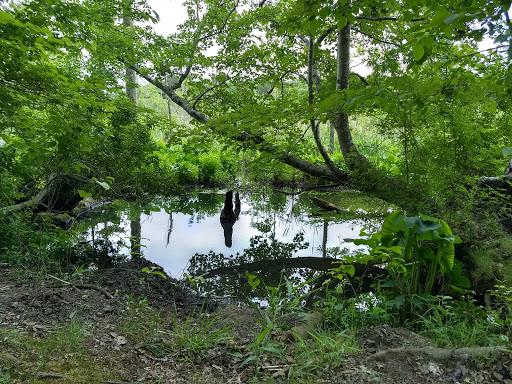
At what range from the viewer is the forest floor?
1715 mm

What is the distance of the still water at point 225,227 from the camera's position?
5.73m

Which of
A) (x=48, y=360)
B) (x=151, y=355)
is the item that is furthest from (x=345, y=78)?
(x=48, y=360)

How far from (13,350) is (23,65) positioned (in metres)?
2.16

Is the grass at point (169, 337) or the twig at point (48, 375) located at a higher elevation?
the twig at point (48, 375)

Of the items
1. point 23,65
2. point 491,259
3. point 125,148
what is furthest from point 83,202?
point 491,259

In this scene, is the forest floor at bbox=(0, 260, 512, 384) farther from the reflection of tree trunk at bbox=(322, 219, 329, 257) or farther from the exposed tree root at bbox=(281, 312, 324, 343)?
the reflection of tree trunk at bbox=(322, 219, 329, 257)

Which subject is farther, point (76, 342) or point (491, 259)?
point (491, 259)

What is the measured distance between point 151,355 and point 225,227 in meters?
5.55

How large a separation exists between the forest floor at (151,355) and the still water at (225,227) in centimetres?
187

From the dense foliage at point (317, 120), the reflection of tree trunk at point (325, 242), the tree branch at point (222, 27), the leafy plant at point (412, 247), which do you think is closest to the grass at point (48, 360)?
the dense foliage at point (317, 120)

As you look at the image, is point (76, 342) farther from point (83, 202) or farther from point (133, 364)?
point (83, 202)

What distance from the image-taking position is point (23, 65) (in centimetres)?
272

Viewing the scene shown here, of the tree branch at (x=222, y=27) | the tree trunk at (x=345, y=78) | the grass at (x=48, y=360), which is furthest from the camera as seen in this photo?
the tree branch at (x=222, y=27)

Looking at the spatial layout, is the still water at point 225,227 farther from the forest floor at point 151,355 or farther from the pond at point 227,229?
the forest floor at point 151,355
